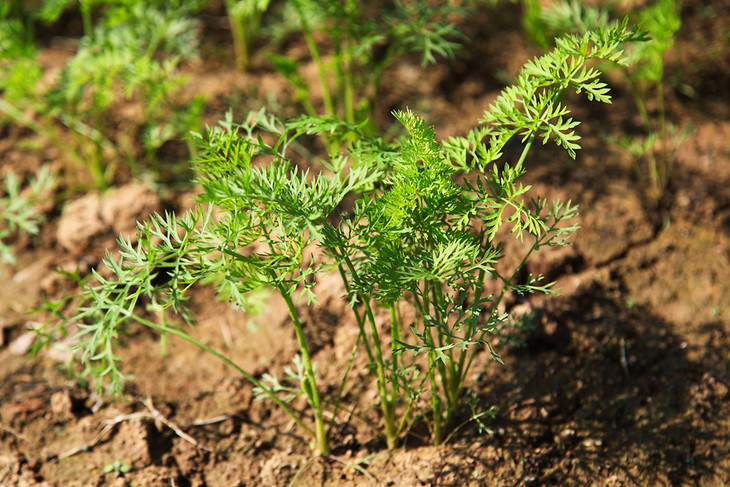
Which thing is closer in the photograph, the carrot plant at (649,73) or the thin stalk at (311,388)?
the thin stalk at (311,388)

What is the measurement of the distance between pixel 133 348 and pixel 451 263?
1451 millimetres

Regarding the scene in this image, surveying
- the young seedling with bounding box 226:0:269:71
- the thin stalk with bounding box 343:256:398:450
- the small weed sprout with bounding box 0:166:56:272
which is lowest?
the thin stalk with bounding box 343:256:398:450

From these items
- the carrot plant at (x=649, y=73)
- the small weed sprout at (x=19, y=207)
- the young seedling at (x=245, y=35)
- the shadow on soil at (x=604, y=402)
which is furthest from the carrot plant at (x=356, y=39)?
the small weed sprout at (x=19, y=207)

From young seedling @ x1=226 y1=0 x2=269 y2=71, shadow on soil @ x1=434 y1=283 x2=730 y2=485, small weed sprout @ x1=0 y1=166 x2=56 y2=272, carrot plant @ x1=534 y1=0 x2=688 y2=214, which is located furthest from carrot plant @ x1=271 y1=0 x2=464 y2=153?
small weed sprout @ x1=0 y1=166 x2=56 y2=272

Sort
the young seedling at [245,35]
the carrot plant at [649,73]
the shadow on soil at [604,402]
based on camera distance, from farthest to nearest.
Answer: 1. the young seedling at [245,35]
2. the carrot plant at [649,73]
3. the shadow on soil at [604,402]

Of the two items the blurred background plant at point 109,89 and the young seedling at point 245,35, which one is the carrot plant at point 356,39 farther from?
the blurred background plant at point 109,89

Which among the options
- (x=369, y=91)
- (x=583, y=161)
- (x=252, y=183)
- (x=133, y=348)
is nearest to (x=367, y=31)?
(x=369, y=91)

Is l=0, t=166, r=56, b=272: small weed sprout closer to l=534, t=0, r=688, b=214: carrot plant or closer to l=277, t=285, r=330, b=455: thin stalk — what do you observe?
l=277, t=285, r=330, b=455: thin stalk

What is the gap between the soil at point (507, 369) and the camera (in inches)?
77.9

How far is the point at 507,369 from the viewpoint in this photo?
7.25 ft

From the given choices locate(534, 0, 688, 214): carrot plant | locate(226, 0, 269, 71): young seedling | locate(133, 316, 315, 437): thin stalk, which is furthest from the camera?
locate(226, 0, 269, 71): young seedling

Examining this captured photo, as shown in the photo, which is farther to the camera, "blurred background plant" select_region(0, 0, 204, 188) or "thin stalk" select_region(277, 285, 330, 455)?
"blurred background plant" select_region(0, 0, 204, 188)

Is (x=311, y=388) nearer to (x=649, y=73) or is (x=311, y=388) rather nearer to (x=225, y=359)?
(x=225, y=359)

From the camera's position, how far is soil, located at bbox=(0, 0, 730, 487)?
198cm
